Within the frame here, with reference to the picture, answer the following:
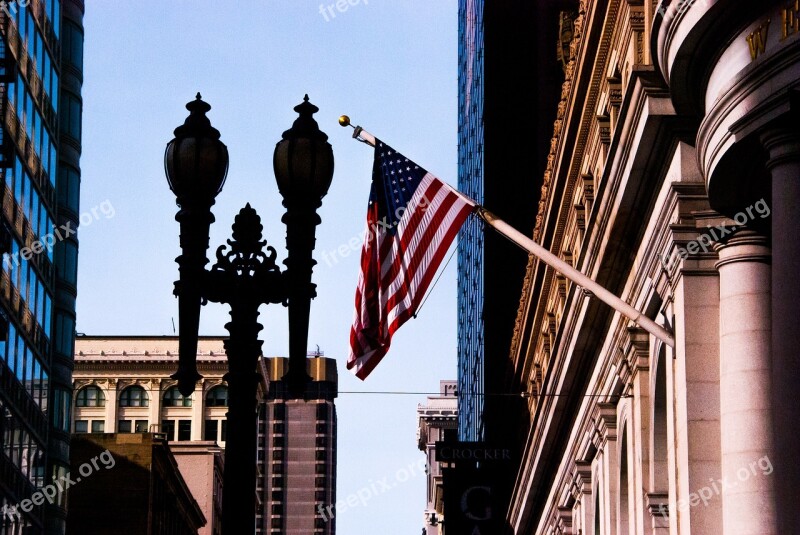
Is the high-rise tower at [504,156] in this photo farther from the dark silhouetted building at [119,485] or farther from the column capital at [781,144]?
the column capital at [781,144]

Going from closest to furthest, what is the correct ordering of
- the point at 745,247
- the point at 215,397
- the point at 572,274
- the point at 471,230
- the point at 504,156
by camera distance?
the point at 572,274
the point at 745,247
the point at 504,156
the point at 471,230
the point at 215,397

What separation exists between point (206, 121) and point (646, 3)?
1396cm

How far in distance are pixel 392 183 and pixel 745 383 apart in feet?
20.0

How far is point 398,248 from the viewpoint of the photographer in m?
26.9

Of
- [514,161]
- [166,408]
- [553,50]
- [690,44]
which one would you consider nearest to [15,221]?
[553,50]

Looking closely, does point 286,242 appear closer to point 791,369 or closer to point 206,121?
point 206,121

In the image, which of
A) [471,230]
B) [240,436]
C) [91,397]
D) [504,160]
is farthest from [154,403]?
[240,436]

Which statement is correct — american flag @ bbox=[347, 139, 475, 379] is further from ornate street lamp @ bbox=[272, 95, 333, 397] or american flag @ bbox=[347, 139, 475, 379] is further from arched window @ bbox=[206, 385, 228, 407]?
arched window @ bbox=[206, 385, 228, 407]

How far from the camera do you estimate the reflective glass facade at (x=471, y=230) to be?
4156 inches

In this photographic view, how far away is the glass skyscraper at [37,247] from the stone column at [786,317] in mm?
49611

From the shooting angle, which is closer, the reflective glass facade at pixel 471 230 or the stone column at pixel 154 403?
the reflective glass facade at pixel 471 230

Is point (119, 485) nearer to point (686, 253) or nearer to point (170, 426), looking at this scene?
point (170, 426)

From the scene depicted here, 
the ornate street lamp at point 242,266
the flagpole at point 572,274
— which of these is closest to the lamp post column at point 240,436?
the ornate street lamp at point 242,266

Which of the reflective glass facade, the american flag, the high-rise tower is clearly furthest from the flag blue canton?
the reflective glass facade
